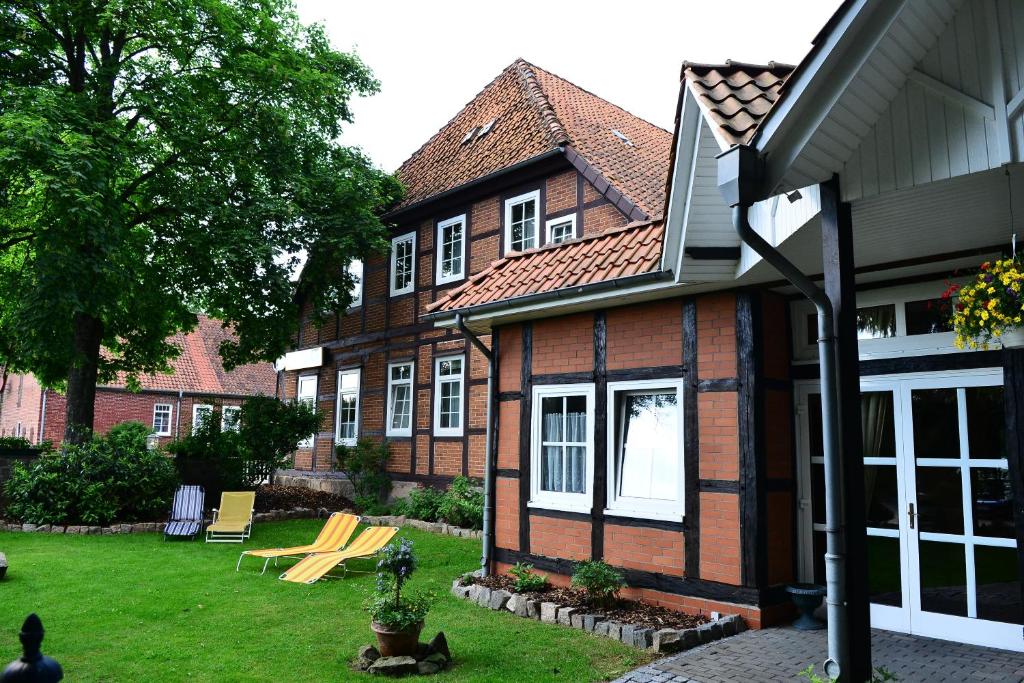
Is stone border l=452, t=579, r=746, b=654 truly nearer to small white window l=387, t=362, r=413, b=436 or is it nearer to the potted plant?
the potted plant

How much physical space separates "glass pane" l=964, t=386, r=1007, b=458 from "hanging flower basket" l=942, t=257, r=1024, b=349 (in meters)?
1.43

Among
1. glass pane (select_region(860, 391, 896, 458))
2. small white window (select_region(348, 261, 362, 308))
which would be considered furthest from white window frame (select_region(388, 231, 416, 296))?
glass pane (select_region(860, 391, 896, 458))

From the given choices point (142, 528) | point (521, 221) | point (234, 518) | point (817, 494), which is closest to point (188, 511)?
point (142, 528)

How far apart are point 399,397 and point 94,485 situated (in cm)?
620

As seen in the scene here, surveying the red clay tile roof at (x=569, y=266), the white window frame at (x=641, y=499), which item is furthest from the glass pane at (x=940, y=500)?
the red clay tile roof at (x=569, y=266)

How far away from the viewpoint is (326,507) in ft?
49.5

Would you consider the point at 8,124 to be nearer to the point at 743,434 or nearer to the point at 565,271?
the point at 565,271

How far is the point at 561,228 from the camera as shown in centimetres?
1313

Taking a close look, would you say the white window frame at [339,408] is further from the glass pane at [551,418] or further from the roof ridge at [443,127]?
the glass pane at [551,418]

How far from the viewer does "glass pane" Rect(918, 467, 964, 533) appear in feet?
17.8

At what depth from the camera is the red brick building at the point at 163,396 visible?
27.9 m

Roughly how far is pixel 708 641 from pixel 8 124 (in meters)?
12.1

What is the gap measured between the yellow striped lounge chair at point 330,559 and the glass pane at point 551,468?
2153 mm

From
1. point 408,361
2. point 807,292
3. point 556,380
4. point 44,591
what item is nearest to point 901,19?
point 807,292
